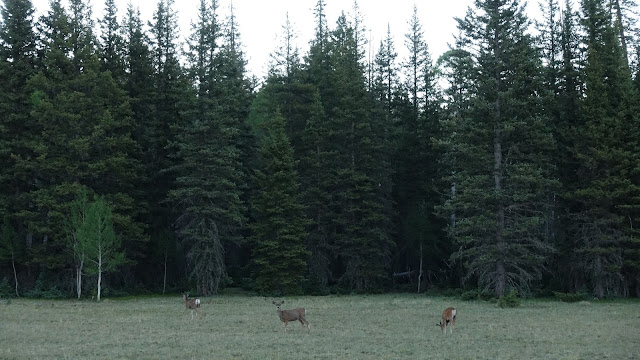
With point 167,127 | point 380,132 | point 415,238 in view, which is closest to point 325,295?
point 415,238

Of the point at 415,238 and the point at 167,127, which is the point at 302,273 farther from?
the point at 167,127

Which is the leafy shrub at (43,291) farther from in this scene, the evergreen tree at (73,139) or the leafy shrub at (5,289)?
the evergreen tree at (73,139)

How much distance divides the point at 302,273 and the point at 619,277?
67.8 feet

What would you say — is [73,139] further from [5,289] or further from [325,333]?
[325,333]

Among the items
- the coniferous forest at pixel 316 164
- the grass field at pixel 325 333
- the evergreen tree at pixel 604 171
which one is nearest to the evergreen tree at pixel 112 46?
the coniferous forest at pixel 316 164

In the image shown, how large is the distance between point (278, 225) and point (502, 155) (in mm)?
15974

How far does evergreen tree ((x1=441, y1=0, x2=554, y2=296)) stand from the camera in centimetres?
3584

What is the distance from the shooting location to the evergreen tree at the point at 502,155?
3584 centimetres

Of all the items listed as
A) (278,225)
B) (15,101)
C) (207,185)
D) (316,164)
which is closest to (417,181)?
(316,164)

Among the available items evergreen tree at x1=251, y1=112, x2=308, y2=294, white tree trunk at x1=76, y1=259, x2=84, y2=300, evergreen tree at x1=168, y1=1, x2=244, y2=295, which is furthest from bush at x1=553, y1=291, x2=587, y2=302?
white tree trunk at x1=76, y1=259, x2=84, y2=300

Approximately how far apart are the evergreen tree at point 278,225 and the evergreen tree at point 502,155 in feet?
36.6

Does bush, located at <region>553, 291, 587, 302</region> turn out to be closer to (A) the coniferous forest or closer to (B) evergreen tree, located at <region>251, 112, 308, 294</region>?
(A) the coniferous forest

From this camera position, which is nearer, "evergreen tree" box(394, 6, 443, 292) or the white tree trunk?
the white tree trunk

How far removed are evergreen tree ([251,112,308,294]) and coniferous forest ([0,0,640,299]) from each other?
16 centimetres
